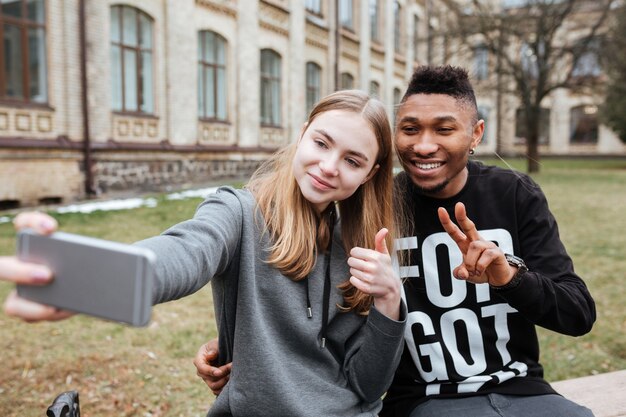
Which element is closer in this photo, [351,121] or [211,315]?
[351,121]

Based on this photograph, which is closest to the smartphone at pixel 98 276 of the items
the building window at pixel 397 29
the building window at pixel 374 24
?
the building window at pixel 374 24

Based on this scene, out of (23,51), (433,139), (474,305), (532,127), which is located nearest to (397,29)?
(532,127)

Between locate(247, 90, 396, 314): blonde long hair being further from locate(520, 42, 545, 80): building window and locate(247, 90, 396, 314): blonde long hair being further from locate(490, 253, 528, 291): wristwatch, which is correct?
locate(520, 42, 545, 80): building window

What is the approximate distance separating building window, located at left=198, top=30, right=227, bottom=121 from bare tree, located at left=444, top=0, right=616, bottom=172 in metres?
10.4

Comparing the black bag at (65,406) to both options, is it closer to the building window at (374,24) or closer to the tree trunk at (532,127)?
the building window at (374,24)

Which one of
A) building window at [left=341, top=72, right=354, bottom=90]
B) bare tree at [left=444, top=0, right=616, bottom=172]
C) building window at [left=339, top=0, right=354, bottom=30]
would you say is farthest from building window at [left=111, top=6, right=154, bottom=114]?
bare tree at [left=444, top=0, right=616, bottom=172]

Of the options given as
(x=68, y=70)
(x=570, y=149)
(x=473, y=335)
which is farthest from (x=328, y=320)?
(x=570, y=149)

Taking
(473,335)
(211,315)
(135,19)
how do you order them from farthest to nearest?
(135,19) < (211,315) < (473,335)

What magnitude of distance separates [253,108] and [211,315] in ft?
37.3

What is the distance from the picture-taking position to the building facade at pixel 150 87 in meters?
10.1

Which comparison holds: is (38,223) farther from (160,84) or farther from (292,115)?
(292,115)

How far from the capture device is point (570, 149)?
38.7 m

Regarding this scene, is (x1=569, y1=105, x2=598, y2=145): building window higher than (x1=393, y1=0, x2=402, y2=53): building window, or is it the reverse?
(x1=393, y1=0, x2=402, y2=53): building window

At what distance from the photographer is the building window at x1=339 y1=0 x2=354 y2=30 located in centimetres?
1980
